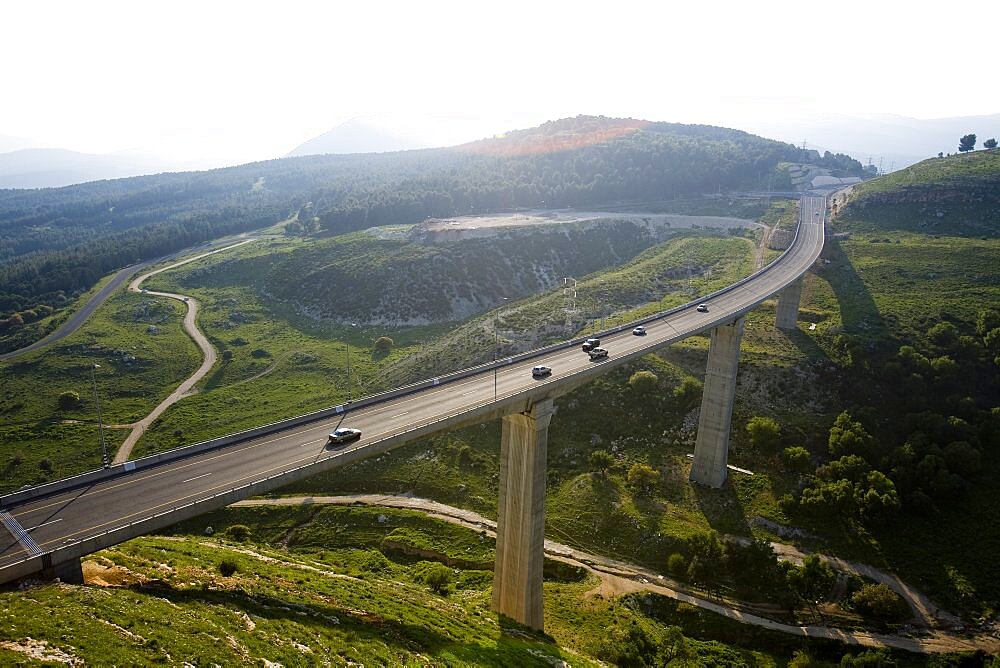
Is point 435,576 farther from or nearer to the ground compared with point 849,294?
nearer to the ground

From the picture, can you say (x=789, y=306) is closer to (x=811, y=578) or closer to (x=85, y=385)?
(x=811, y=578)

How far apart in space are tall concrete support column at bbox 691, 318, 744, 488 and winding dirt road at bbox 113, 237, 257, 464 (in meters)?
68.0

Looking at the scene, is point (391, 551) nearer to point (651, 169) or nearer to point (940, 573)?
point (940, 573)

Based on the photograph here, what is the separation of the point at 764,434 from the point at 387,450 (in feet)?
163

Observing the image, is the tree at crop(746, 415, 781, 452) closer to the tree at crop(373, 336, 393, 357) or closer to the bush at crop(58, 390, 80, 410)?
the tree at crop(373, 336, 393, 357)

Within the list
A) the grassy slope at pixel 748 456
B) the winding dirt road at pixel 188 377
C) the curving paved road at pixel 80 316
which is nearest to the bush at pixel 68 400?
the winding dirt road at pixel 188 377

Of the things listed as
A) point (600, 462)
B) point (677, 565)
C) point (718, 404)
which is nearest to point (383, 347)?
point (600, 462)

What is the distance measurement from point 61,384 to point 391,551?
71.3m

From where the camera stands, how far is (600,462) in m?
67.6

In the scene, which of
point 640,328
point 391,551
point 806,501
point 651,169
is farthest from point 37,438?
point 651,169

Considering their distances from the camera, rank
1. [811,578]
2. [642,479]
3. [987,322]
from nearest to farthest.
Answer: [811,578], [642,479], [987,322]

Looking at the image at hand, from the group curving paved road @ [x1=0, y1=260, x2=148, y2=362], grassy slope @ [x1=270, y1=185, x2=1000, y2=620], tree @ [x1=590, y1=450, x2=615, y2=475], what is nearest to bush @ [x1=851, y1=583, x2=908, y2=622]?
grassy slope @ [x1=270, y1=185, x2=1000, y2=620]

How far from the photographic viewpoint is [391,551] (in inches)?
2243

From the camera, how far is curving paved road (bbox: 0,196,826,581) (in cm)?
2762
